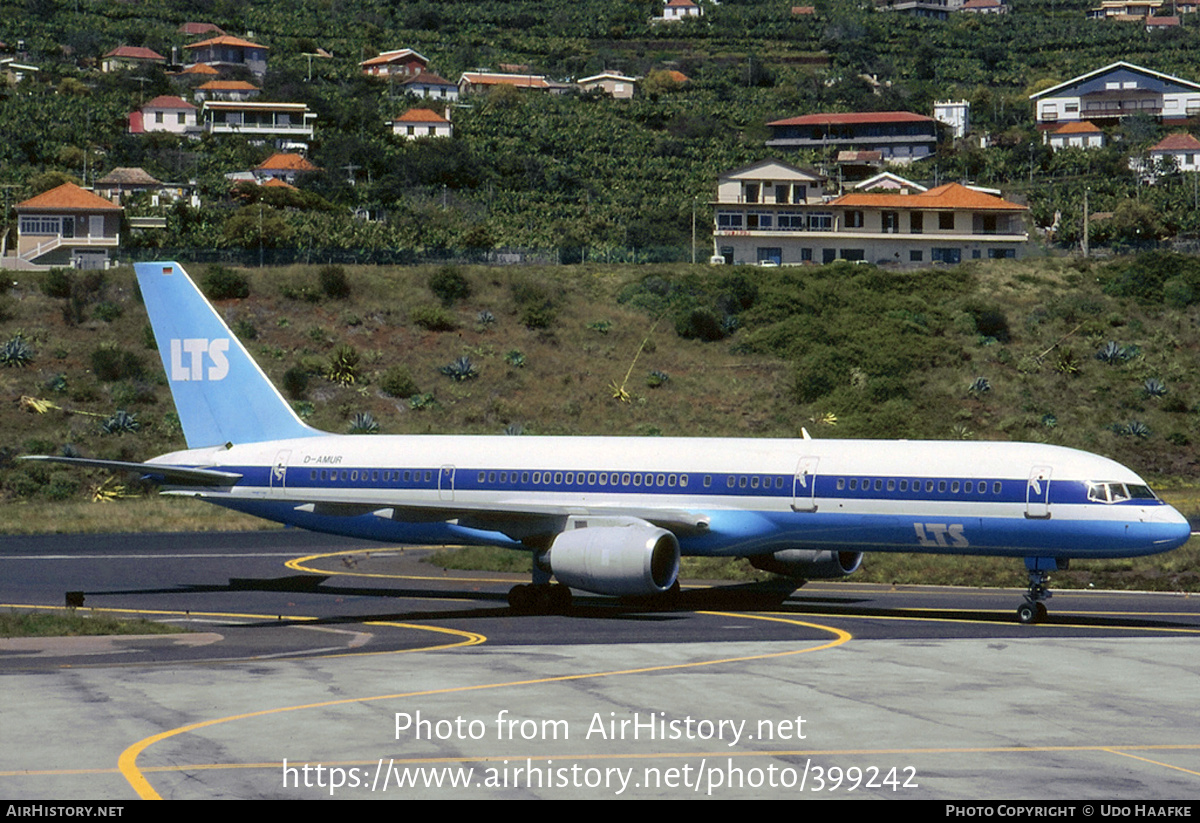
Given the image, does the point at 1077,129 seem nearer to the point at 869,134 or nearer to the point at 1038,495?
the point at 869,134

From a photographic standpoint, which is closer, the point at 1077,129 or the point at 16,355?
the point at 16,355

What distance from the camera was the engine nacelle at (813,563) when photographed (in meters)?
39.4

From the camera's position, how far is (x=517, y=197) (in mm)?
153625

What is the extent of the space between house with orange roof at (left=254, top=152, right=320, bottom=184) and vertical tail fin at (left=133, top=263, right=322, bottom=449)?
111 m

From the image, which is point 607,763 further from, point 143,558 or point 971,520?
point 143,558

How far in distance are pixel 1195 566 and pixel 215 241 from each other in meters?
93.7

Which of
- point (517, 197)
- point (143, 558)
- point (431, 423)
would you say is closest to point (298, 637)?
point (143, 558)

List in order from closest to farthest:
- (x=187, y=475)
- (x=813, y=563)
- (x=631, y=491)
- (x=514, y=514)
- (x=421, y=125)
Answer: (x=514, y=514), (x=631, y=491), (x=813, y=563), (x=187, y=475), (x=421, y=125)

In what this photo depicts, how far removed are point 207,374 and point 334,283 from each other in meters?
57.5

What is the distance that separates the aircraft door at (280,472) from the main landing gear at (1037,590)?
67.0ft

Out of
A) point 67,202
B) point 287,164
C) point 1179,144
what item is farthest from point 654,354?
point 1179,144

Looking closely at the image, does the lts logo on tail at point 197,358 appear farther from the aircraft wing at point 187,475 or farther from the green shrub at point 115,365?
the green shrub at point 115,365

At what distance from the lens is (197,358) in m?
43.6

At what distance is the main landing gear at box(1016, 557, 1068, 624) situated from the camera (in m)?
34.0
